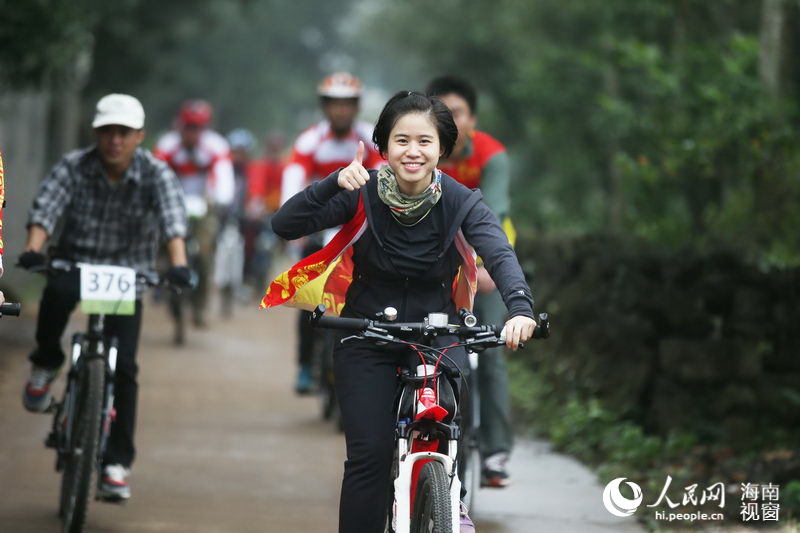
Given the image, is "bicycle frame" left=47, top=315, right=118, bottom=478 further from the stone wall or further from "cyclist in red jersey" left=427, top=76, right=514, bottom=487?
the stone wall

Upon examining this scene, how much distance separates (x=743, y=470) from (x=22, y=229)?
14.1 m

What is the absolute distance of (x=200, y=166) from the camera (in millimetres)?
15195

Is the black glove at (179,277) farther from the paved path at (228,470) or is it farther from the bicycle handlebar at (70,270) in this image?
the paved path at (228,470)

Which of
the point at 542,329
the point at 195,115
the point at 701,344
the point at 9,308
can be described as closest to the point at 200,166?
Result: the point at 195,115

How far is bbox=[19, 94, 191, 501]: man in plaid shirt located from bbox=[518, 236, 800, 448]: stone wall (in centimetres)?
336

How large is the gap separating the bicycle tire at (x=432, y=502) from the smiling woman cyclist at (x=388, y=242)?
0.27 meters

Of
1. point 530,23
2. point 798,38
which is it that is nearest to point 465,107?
point 798,38

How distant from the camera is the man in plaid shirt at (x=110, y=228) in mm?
7242

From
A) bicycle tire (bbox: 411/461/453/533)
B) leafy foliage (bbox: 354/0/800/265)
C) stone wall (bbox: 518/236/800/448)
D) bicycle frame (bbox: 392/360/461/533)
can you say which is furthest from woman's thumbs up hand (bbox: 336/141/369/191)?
leafy foliage (bbox: 354/0/800/265)

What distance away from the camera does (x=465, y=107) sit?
792cm

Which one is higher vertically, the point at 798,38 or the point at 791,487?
the point at 798,38

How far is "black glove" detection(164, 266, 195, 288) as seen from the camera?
720cm

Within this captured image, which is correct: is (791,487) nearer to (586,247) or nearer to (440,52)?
(586,247)

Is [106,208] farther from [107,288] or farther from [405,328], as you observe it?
[405,328]
